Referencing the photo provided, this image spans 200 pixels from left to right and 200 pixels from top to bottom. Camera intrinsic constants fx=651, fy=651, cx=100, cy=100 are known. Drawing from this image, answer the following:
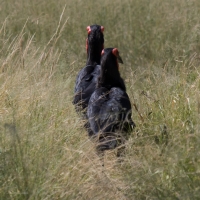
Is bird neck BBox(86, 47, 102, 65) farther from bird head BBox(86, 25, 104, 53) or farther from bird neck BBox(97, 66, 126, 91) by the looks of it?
bird neck BBox(97, 66, 126, 91)

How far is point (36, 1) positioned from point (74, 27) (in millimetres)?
1082

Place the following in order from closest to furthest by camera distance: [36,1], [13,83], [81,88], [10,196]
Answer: [10,196], [13,83], [81,88], [36,1]

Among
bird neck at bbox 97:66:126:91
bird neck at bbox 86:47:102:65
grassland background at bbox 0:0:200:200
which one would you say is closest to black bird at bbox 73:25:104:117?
bird neck at bbox 86:47:102:65

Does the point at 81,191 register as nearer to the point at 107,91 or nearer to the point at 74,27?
Answer: the point at 107,91

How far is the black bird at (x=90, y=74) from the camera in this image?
6391 millimetres

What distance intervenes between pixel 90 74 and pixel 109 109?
3.97ft

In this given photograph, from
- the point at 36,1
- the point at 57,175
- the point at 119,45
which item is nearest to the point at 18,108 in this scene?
the point at 57,175

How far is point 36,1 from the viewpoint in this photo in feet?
34.3

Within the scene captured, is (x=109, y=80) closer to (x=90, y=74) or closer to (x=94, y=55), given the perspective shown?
(x=90, y=74)

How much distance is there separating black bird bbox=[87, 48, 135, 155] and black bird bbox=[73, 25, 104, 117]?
301 mm

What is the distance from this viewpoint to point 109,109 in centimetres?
558

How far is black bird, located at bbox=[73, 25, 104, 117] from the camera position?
6.39m

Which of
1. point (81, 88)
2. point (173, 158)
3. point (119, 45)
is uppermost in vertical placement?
point (173, 158)

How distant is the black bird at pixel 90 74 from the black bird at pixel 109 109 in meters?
0.30
